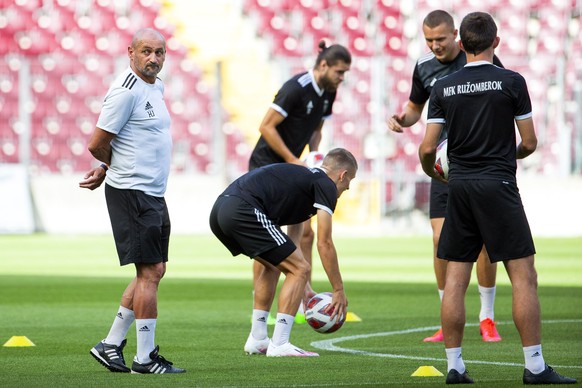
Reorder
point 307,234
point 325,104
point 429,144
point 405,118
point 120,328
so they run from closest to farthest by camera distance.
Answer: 1. point 429,144
2. point 120,328
3. point 405,118
4. point 325,104
5. point 307,234

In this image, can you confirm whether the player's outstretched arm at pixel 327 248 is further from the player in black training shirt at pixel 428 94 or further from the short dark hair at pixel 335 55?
the short dark hair at pixel 335 55

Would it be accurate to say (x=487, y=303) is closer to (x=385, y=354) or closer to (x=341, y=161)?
(x=385, y=354)

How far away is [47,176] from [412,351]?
20.8 metres

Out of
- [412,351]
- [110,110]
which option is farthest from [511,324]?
[110,110]

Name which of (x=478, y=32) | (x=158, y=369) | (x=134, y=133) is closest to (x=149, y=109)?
(x=134, y=133)

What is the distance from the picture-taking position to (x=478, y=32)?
605 centimetres

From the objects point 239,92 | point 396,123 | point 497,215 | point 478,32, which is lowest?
point 239,92

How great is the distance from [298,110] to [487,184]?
400 centimetres

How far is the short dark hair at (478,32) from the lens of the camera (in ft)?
19.8

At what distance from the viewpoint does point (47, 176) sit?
27.6 metres

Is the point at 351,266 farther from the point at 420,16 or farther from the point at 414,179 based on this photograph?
the point at 420,16

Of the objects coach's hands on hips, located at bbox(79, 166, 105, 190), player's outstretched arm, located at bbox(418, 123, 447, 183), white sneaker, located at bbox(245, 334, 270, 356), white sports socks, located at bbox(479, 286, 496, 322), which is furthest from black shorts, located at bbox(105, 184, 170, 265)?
white sports socks, located at bbox(479, 286, 496, 322)

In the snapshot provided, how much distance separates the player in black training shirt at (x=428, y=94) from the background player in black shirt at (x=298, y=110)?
0.93m

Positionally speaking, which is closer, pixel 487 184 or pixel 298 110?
pixel 487 184
